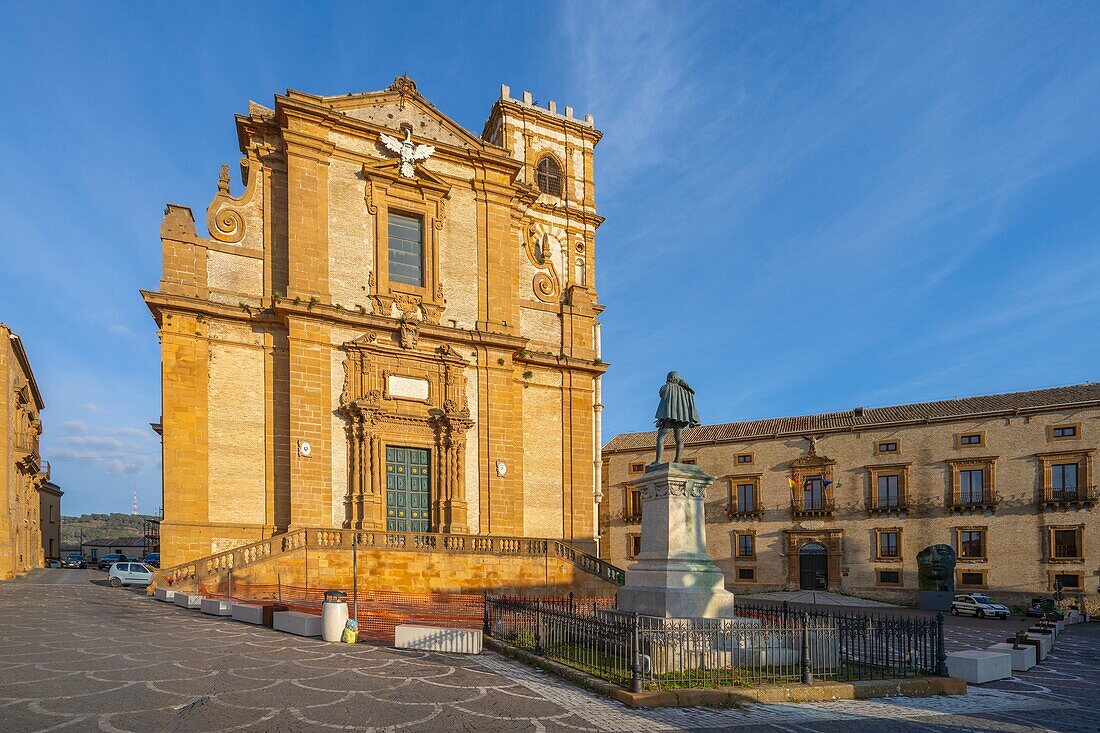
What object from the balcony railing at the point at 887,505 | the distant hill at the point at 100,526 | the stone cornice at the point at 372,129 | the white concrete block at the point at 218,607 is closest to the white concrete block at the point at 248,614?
the white concrete block at the point at 218,607

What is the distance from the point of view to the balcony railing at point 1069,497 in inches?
1335

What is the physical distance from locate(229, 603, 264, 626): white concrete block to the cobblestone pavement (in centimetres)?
178

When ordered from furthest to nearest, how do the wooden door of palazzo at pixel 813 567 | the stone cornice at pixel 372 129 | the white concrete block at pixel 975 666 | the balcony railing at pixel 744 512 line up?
the balcony railing at pixel 744 512, the wooden door of palazzo at pixel 813 567, the stone cornice at pixel 372 129, the white concrete block at pixel 975 666

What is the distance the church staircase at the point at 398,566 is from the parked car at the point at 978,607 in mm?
17831

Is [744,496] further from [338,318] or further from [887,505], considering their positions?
[338,318]

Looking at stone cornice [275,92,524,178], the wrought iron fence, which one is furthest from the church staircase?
stone cornice [275,92,524,178]

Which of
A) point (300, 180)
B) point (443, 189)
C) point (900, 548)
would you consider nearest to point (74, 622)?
point (300, 180)

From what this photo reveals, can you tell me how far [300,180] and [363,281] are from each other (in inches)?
164

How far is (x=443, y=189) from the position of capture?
29.0 m

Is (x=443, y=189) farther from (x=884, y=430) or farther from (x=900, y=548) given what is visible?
(x=900, y=548)

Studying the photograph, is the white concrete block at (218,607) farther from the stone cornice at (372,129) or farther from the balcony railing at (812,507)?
the balcony railing at (812,507)

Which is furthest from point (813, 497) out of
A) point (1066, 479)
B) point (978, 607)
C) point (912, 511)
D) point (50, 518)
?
point (50, 518)

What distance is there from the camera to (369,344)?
26.0m

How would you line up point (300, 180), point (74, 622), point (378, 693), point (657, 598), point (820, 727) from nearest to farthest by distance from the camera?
point (820, 727) < point (378, 693) < point (657, 598) < point (74, 622) < point (300, 180)
